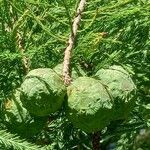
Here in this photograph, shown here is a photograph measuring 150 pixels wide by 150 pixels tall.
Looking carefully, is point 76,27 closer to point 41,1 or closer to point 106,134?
point 41,1

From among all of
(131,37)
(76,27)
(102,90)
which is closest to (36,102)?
(102,90)

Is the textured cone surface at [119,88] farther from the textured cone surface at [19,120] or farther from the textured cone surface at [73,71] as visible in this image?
the textured cone surface at [19,120]

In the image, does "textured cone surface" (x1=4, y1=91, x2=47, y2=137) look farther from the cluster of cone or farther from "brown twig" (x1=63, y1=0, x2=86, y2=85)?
"brown twig" (x1=63, y1=0, x2=86, y2=85)

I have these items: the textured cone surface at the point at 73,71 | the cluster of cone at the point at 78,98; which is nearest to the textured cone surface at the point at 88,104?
the cluster of cone at the point at 78,98

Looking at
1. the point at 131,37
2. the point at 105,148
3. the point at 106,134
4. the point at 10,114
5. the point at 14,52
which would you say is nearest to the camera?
the point at 10,114

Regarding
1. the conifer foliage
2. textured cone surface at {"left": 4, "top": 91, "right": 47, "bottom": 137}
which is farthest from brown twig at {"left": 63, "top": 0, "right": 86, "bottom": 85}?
textured cone surface at {"left": 4, "top": 91, "right": 47, "bottom": 137}
